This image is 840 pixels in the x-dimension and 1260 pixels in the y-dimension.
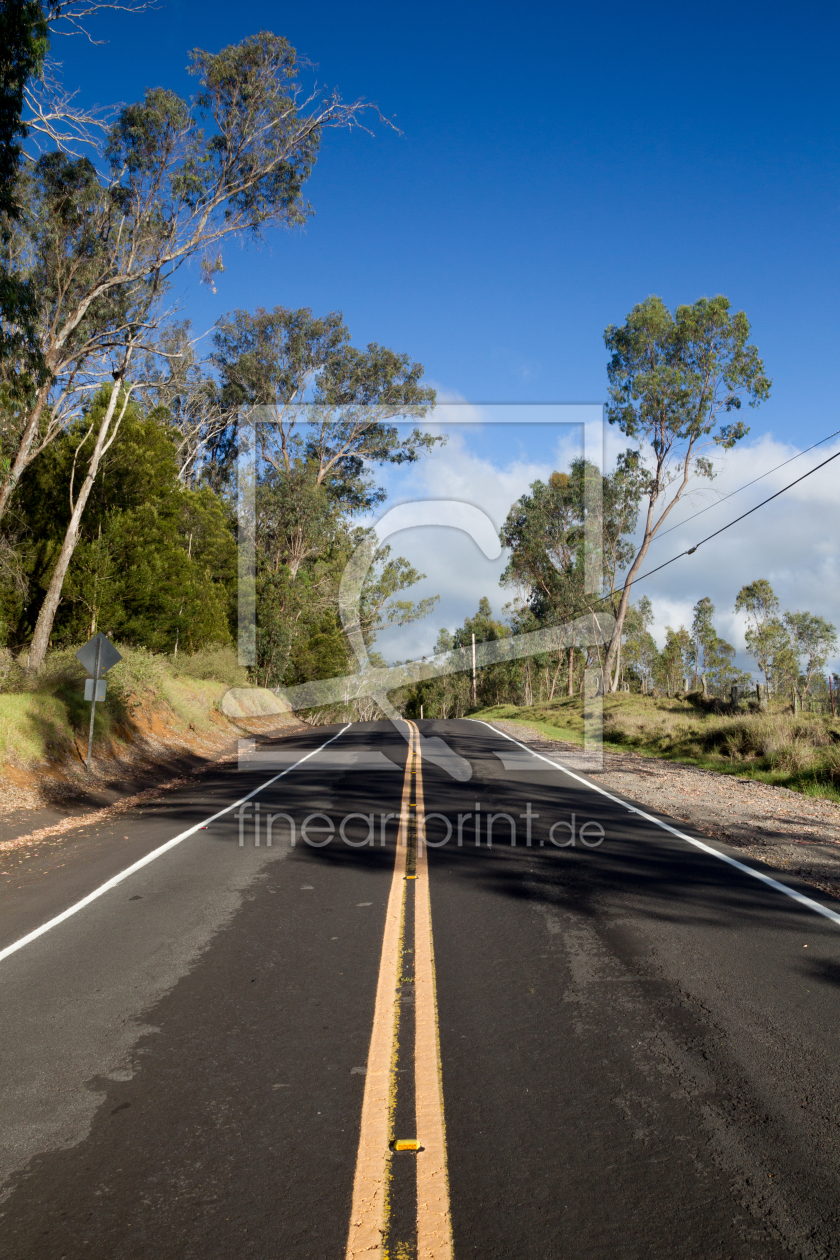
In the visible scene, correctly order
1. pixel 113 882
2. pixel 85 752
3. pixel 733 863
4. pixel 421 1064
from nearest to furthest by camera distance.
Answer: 1. pixel 421 1064
2. pixel 113 882
3. pixel 733 863
4. pixel 85 752

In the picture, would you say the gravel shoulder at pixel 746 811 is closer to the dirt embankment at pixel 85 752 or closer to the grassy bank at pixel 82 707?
the dirt embankment at pixel 85 752

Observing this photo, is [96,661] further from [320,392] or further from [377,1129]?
[320,392]

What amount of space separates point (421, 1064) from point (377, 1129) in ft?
1.93

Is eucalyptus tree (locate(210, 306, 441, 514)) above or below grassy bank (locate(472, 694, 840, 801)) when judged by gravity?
above

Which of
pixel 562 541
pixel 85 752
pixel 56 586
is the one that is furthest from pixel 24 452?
pixel 562 541

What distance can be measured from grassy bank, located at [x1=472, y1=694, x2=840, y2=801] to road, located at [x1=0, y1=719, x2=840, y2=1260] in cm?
841

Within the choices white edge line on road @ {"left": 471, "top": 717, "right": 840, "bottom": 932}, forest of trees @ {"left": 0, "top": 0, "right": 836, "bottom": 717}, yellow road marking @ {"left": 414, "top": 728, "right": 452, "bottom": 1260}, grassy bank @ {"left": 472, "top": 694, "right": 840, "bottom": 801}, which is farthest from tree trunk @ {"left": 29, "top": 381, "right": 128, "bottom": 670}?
yellow road marking @ {"left": 414, "top": 728, "right": 452, "bottom": 1260}

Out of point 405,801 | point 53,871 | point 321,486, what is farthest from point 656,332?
point 53,871

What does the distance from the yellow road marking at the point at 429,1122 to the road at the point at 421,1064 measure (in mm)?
14

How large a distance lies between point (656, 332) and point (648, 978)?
1400 inches

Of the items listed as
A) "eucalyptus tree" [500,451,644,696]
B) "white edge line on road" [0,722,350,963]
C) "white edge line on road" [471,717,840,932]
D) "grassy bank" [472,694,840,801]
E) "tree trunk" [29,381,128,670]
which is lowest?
"white edge line on road" [0,722,350,963]

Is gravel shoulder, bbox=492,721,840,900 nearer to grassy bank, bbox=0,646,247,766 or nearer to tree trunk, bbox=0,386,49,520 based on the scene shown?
grassy bank, bbox=0,646,247,766

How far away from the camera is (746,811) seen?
1164 centimetres

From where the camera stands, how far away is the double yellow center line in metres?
2.70
